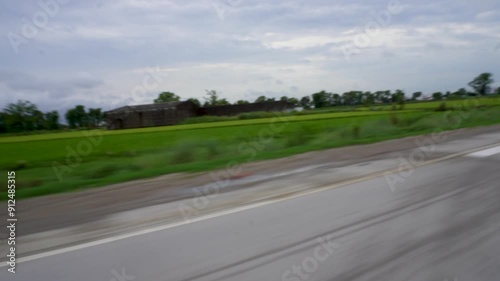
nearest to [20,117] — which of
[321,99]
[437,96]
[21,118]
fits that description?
[21,118]

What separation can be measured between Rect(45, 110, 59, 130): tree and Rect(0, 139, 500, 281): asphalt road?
16.2 metres

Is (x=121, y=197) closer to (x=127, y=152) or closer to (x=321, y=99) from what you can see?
(x=127, y=152)

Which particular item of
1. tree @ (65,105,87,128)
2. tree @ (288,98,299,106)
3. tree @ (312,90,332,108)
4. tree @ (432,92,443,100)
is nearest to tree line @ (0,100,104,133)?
tree @ (65,105,87,128)

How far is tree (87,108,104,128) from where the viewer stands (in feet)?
76.2

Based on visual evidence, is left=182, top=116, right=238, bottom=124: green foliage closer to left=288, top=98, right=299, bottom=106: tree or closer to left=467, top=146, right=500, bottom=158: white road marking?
left=288, top=98, right=299, bottom=106: tree

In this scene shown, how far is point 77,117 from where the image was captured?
74.2 ft

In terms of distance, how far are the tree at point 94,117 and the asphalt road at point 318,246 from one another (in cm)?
1790

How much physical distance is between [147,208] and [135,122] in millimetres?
22051

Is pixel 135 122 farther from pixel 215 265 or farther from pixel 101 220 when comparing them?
pixel 215 265

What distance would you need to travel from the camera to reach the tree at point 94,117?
915 inches

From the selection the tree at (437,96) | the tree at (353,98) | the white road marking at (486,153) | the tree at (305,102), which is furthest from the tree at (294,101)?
the white road marking at (486,153)

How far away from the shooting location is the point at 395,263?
4.82m

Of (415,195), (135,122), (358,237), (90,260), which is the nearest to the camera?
(90,260)

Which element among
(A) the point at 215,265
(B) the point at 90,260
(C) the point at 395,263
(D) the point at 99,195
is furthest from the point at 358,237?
(D) the point at 99,195
